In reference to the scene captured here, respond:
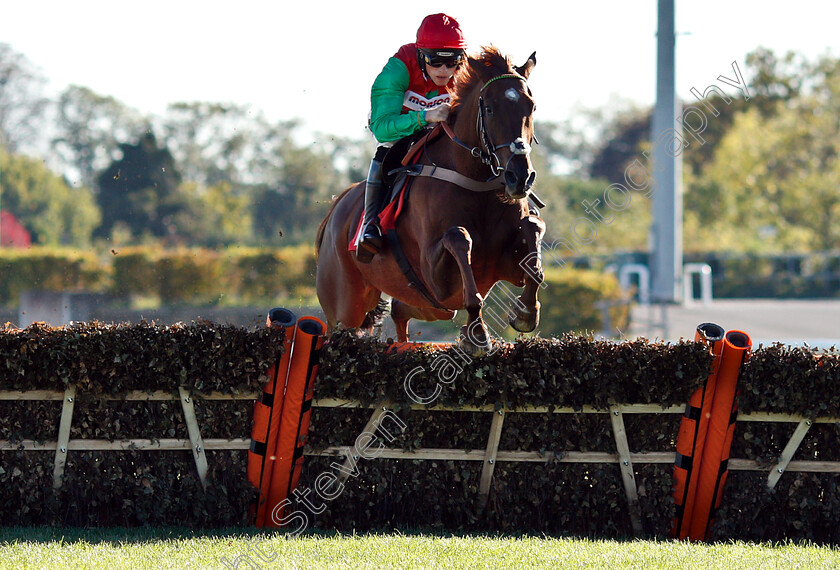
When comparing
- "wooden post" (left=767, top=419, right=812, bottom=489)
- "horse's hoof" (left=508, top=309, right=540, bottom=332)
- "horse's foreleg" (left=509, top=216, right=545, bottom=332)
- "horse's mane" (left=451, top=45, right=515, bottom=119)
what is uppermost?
"horse's mane" (left=451, top=45, right=515, bottom=119)

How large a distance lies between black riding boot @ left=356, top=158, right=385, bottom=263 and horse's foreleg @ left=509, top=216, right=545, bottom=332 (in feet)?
3.31

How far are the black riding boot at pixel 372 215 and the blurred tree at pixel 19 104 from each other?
3753cm

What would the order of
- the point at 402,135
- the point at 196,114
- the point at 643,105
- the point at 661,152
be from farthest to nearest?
1. the point at 643,105
2. the point at 196,114
3. the point at 661,152
4. the point at 402,135

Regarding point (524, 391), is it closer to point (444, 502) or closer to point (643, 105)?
point (444, 502)

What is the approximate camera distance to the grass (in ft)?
12.3

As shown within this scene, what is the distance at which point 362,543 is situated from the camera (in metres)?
4.10

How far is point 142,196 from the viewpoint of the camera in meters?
35.0

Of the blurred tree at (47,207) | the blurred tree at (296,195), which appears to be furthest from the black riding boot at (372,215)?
the blurred tree at (296,195)

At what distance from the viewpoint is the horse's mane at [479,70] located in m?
5.05

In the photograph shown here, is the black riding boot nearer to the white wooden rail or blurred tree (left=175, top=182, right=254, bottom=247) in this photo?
the white wooden rail

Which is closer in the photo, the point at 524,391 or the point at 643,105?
the point at 524,391

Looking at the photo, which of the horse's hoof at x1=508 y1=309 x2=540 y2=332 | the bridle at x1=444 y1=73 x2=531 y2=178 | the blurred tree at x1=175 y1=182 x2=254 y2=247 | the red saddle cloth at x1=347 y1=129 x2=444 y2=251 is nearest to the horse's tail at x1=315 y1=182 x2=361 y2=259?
the red saddle cloth at x1=347 y1=129 x2=444 y2=251

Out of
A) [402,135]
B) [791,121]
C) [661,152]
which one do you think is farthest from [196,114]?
[402,135]

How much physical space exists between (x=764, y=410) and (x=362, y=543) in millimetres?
2204
